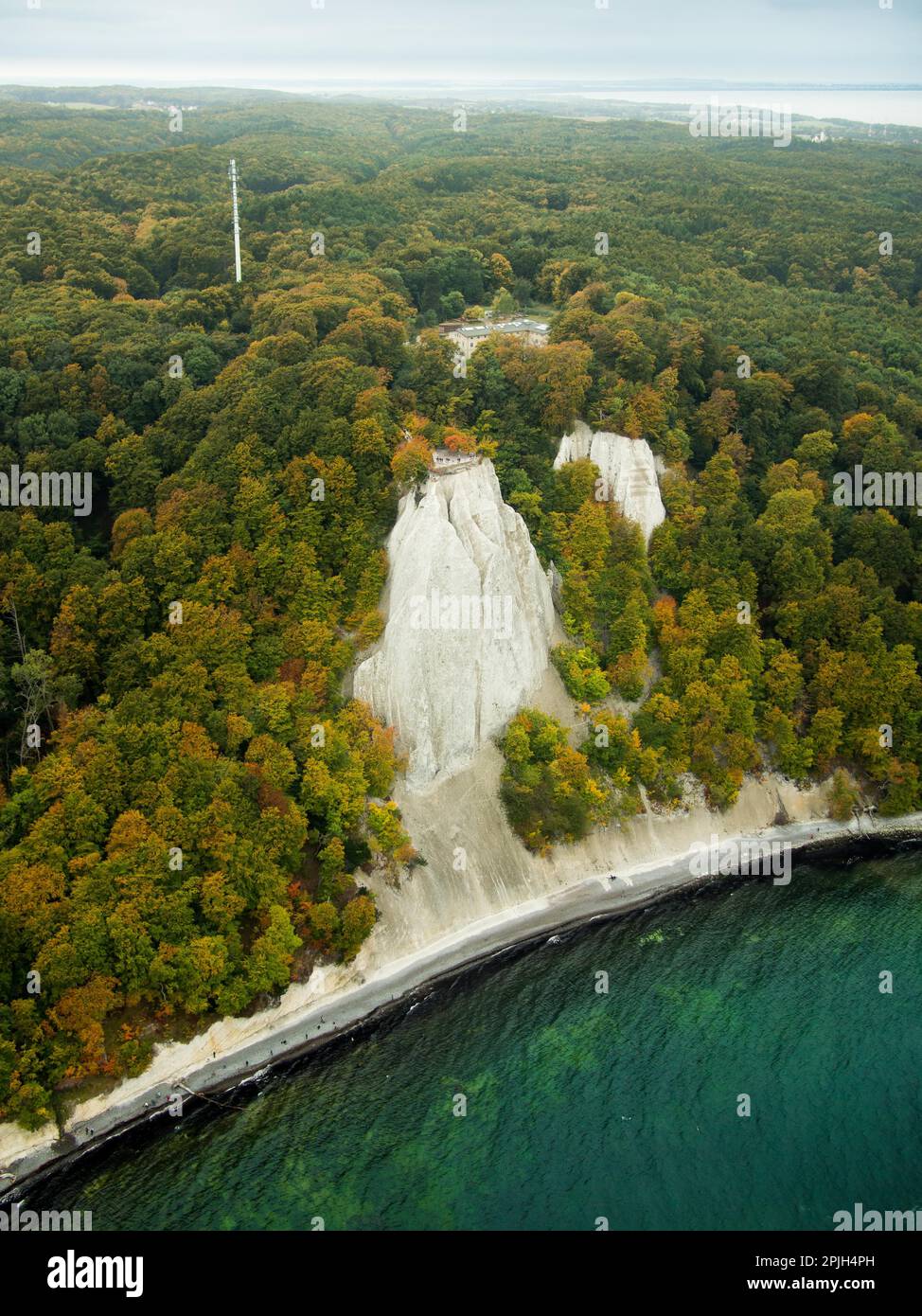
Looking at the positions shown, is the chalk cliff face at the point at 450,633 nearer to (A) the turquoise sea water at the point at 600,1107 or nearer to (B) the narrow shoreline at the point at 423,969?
(B) the narrow shoreline at the point at 423,969

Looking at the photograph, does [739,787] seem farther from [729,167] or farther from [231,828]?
[729,167]

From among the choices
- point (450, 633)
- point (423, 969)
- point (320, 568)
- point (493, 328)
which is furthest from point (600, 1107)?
point (493, 328)

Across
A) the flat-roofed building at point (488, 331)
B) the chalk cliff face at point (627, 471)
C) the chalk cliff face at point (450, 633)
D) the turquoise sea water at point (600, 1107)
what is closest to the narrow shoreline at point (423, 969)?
the turquoise sea water at point (600, 1107)

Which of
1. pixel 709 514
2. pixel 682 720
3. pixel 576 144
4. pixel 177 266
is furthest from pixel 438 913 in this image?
pixel 576 144

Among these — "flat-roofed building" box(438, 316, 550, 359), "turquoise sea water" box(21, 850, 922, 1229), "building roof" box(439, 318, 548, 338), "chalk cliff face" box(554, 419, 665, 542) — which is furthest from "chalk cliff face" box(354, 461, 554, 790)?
"building roof" box(439, 318, 548, 338)

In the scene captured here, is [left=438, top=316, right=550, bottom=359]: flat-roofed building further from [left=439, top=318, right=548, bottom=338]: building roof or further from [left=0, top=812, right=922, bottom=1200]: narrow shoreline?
[left=0, top=812, right=922, bottom=1200]: narrow shoreline

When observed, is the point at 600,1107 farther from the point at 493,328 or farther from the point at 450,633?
the point at 493,328
